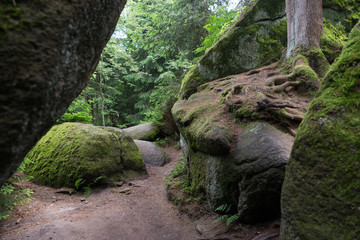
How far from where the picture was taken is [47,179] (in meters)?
6.70

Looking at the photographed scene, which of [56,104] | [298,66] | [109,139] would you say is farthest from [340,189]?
[109,139]

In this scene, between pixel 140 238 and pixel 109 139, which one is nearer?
pixel 140 238

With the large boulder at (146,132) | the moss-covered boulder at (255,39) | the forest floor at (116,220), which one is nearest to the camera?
the forest floor at (116,220)

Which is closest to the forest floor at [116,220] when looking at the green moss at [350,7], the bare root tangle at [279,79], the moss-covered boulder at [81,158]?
the moss-covered boulder at [81,158]

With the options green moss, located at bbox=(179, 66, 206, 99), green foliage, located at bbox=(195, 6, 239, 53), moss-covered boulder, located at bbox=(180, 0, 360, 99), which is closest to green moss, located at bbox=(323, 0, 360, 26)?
moss-covered boulder, located at bbox=(180, 0, 360, 99)

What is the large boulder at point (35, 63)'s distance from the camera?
4.47 feet

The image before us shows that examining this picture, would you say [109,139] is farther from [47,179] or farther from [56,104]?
[56,104]

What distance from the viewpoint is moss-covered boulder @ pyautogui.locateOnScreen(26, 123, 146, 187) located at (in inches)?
263

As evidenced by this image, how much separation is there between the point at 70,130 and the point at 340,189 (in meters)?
8.01

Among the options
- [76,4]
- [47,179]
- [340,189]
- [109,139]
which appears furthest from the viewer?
[109,139]

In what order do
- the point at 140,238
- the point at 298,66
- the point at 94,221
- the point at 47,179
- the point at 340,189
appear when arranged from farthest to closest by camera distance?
the point at 47,179 < the point at 298,66 < the point at 94,221 < the point at 140,238 < the point at 340,189

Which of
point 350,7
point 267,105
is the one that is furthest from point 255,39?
point 267,105

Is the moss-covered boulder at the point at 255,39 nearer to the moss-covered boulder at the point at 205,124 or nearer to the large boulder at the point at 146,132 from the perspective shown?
the moss-covered boulder at the point at 205,124

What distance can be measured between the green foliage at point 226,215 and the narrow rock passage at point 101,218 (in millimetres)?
609
